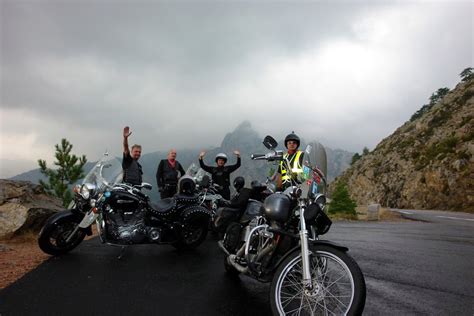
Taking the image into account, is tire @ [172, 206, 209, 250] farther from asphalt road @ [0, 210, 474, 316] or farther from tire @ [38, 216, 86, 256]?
tire @ [38, 216, 86, 256]

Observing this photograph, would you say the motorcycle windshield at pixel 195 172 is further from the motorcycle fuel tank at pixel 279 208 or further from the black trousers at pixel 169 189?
the motorcycle fuel tank at pixel 279 208

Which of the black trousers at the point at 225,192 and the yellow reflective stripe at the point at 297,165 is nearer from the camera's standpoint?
the yellow reflective stripe at the point at 297,165

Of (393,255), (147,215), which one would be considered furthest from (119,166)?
(393,255)

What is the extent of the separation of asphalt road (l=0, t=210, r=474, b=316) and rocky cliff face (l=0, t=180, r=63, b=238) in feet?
8.44

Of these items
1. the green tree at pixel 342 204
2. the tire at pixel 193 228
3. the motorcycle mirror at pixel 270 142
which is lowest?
the green tree at pixel 342 204

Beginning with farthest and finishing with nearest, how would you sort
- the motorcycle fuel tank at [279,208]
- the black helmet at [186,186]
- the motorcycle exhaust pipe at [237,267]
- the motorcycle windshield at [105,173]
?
the black helmet at [186,186], the motorcycle windshield at [105,173], the motorcycle exhaust pipe at [237,267], the motorcycle fuel tank at [279,208]

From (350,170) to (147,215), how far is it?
64.3 metres

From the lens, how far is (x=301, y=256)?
3270mm

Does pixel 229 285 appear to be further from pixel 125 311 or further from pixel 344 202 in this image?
pixel 344 202

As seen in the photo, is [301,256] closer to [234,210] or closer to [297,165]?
[297,165]

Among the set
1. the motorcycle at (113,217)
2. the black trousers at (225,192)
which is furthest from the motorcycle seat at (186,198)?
the black trousers at (225,192)

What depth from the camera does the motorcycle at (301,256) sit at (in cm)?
318

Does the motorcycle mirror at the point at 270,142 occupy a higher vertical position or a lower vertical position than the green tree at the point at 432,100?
lower

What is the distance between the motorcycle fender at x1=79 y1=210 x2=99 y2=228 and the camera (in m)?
6.32
